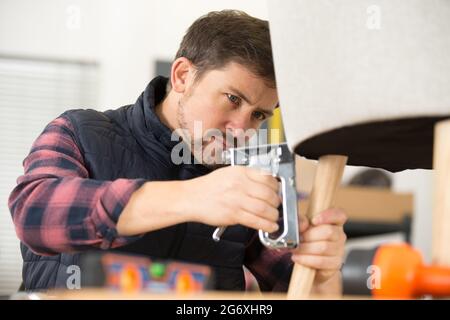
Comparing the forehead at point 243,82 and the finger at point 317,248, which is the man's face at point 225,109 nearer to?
the forehead at point 243,82

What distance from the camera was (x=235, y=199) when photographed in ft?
2.62

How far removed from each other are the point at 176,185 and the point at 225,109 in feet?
1.24

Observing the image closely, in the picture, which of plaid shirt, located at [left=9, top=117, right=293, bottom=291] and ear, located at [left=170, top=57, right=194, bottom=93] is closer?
plaid shirt, located at [left=9, top=117, right=293, bottom=291]

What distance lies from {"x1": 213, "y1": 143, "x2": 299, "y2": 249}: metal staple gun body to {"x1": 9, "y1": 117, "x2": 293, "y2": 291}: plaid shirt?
0.52 ft

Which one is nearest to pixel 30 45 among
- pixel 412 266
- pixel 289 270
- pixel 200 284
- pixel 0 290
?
pixel 0 290

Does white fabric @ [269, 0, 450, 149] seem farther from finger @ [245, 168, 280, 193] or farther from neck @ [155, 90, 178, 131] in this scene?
neck @ [155, 90, 178, 131]

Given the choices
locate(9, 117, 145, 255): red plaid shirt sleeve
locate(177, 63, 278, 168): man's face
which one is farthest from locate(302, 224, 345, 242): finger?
locate(177, 63, 278, 168): man's face

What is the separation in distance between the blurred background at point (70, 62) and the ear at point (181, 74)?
6.67ft

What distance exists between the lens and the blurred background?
3.41 m

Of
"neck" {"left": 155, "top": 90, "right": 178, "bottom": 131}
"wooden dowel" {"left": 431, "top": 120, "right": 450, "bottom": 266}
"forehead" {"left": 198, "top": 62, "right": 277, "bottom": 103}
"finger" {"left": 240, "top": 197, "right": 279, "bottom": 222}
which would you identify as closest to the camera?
"wooden dowel" {"left": 431, "top": 120, "right": 450, "bottom": 266}

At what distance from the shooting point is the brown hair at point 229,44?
119 centimetres

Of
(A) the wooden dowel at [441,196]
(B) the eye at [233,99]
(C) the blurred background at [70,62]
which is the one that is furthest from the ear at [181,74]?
(C) the blurred background at [70,62]

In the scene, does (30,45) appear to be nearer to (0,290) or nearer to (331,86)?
(0,290)

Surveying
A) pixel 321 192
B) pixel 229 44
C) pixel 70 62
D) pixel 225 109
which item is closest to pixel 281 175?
pixel 321 192
